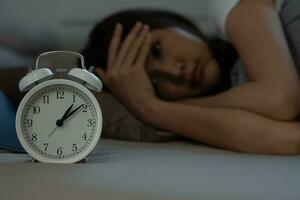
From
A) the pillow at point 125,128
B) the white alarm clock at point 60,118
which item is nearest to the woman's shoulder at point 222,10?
the pillow at point 125,128

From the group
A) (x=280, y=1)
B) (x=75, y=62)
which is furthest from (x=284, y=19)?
(x=75, y=62)

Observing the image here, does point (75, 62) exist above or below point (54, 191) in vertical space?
below

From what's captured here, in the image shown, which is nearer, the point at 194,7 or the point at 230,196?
the point at 230,196

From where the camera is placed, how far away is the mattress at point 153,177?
715 mm

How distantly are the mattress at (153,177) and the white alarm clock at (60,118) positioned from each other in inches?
1.2

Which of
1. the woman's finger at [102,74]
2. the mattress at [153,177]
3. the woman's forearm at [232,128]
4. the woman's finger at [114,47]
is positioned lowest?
the woman's finger at [102,74]

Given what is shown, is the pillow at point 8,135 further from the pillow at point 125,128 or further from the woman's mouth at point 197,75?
the woman's mouth at point 197,75

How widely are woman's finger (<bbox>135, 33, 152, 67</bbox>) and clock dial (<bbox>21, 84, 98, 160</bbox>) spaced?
502 mm

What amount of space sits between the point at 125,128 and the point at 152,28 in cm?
32

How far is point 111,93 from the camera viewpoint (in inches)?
58.5

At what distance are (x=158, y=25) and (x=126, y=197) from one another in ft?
2.82

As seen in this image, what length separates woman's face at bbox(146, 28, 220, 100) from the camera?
1.43 meters

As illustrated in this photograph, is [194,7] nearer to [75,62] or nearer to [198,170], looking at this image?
[75,62]

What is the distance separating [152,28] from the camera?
4.90ft
